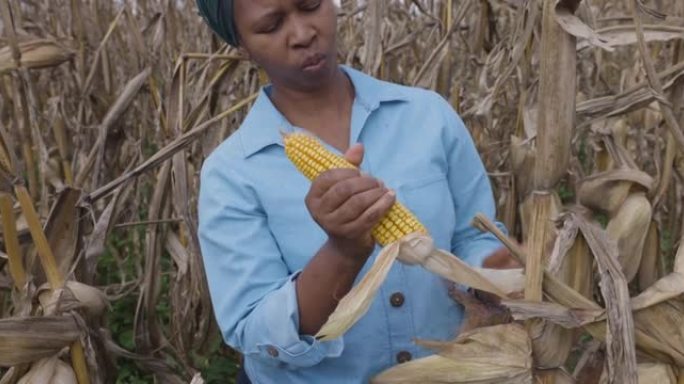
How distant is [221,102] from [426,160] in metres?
1.39

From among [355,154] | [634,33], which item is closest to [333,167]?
[355,154]

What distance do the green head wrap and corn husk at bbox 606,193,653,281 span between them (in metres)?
0.70

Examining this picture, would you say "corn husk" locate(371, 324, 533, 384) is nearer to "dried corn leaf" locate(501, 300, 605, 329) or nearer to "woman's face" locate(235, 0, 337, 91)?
"dried corn leaf" locate(501, 300, 605, 329)

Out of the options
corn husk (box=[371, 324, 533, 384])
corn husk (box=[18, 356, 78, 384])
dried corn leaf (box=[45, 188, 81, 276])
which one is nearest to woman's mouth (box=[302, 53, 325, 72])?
corn husk (box=[371, 324, 533, 384])

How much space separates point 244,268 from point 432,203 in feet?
0.98

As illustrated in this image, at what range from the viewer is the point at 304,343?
1.24 meters

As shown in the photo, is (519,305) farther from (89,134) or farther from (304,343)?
(89,134)

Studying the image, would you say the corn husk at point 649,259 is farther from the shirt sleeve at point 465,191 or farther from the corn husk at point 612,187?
the shirt sleeve at point 465,191

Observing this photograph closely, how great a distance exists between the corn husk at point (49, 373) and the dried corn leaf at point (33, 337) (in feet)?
0.08

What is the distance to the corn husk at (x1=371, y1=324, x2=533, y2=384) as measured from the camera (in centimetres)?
117

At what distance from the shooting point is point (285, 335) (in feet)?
4.02

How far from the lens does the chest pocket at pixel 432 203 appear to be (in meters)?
1.35

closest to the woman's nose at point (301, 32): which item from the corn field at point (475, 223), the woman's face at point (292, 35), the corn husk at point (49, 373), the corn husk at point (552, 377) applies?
the woman's face at point (292, 35)

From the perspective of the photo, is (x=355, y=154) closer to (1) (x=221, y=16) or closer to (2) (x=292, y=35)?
(2) (x=292, y=35)
